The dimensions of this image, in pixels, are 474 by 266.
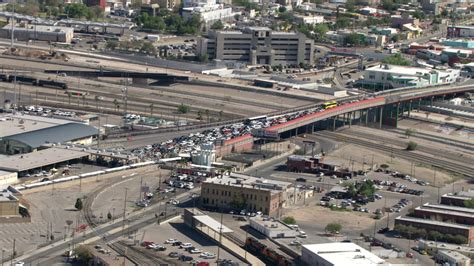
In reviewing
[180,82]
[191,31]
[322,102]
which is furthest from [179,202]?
[191,31]

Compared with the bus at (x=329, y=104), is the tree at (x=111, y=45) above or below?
below

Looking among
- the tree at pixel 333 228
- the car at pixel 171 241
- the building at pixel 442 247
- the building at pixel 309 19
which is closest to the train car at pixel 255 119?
the tree at pixel 333 228

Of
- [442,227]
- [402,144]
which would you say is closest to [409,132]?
[402,144]

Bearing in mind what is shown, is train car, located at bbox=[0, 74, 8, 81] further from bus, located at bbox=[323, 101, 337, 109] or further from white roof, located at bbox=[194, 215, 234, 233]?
white roof, located at bbox=[194, 215, 234, 233]

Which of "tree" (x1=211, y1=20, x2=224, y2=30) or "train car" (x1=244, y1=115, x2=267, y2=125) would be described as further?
"tree" (x1=211, y1=20, x2=224, y2=30)

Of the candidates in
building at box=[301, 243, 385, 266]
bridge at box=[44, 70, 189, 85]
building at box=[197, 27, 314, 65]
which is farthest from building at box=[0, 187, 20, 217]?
building at box=[197, 27, 314, 65]

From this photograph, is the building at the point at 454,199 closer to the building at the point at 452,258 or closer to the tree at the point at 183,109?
the building at the point at 452,258

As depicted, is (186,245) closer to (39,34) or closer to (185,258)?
(185,258)
